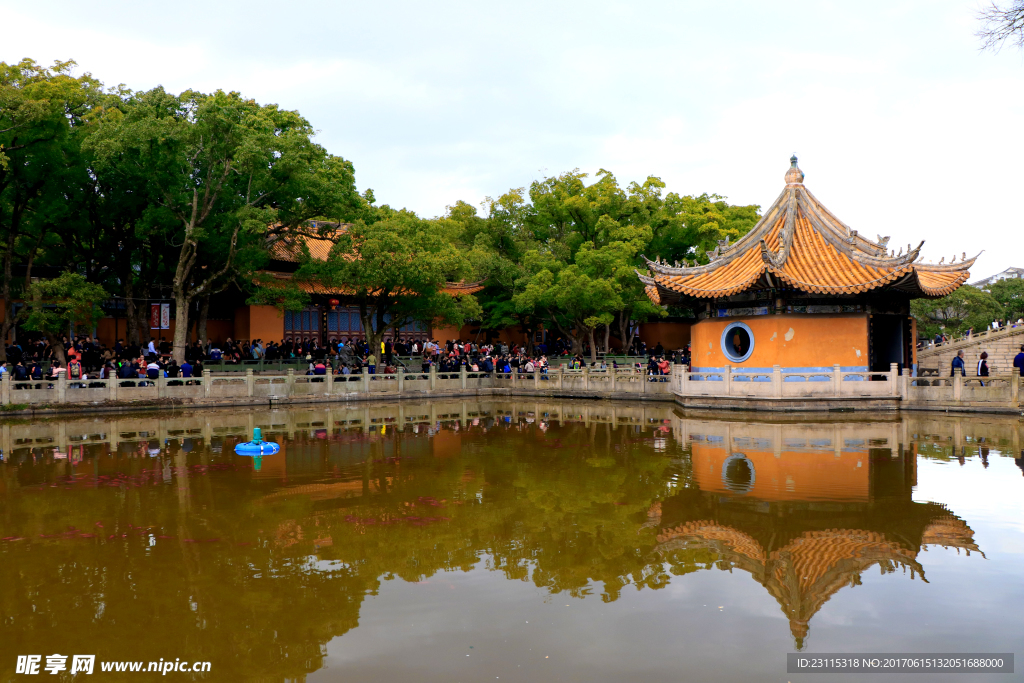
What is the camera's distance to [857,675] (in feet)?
16.0

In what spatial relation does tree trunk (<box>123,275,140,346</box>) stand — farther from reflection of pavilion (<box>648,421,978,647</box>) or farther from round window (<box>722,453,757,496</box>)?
round window (<box>722,453,757,496</box>)

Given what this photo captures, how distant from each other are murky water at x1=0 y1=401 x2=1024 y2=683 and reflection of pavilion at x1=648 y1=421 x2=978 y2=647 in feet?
0.12

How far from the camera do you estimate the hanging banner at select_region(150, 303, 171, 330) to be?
29781mm

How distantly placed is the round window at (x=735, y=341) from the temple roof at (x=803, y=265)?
134 centimetres

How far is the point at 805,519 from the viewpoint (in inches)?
331

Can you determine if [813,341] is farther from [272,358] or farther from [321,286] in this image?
[321,286]

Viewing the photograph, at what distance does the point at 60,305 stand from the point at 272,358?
759 cm

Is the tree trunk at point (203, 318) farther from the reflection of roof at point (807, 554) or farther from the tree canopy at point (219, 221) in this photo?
the reflection of roof at point (807, 554)

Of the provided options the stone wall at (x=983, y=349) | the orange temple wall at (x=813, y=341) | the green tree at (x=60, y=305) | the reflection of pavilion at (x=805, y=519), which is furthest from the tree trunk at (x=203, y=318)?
the stone wall at (x=983, y=349)

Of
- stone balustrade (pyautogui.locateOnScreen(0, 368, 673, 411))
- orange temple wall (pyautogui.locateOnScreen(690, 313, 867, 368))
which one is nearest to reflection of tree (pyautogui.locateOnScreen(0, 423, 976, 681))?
stone balustrade (pyautogui.locateOnScreen(0, 368, 673, 411))

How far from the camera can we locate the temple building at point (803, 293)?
21781 mm

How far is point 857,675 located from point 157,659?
14.8 feet

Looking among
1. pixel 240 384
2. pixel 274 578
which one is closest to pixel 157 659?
pixel 274 578

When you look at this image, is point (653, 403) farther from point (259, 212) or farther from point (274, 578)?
point (274, 578)
